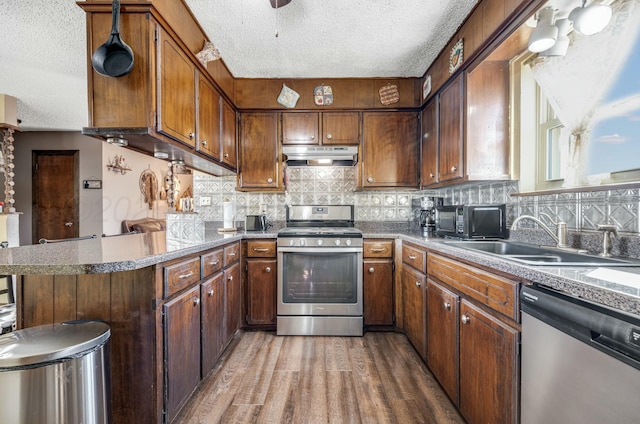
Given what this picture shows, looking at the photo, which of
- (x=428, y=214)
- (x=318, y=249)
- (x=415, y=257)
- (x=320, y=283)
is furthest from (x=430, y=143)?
(x=320, y=283)

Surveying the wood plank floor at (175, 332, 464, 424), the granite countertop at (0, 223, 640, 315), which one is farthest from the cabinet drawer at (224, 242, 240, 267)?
the wood plank floor at (175, 332, 464, 424)

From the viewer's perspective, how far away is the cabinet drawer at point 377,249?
8.50 ft

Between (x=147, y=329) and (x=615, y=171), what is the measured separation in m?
2.18

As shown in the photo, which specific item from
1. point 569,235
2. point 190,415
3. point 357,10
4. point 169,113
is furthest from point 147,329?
point 357,10

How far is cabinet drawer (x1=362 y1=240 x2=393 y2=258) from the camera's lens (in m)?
2.59

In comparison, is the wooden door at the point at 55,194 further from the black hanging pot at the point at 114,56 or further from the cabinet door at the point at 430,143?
the cabinet door at the point at 430,143

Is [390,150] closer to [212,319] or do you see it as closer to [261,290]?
[261,290]

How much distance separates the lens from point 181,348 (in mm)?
1469

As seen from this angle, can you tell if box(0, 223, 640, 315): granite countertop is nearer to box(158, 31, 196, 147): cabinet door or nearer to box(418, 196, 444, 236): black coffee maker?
box(158, 31, 196, 147): cabinet door

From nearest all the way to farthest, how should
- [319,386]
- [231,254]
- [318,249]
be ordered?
[319,386], [231,254], [318,249]

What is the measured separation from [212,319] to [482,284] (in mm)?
1600

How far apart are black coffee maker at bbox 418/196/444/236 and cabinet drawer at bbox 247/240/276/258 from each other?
1370 mm

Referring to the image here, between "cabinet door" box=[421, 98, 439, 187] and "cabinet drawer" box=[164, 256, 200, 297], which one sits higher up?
"cabinet door" box=[421, 98, 439, 187]

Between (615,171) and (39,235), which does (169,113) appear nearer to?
(615,171)
